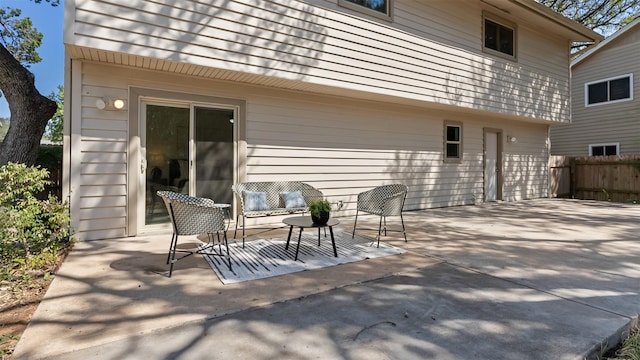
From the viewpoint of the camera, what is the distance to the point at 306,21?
19.1ft

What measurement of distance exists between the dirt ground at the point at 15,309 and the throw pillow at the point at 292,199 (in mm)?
3118

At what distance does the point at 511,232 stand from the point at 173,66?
5964 mm

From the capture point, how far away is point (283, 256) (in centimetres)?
415

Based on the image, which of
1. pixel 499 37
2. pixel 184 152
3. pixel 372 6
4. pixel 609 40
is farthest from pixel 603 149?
pixel 184 152

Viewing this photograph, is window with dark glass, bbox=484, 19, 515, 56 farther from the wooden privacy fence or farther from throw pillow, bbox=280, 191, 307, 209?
throw pillow, bbox=280, 191, 307, 209

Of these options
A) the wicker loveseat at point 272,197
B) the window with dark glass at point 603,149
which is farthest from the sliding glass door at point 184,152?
the window with dark glass at point 603,149

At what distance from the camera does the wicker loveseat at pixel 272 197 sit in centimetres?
507

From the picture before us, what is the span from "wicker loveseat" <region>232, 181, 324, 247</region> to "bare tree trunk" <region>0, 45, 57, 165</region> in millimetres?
3179

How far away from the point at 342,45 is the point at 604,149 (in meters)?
12.9

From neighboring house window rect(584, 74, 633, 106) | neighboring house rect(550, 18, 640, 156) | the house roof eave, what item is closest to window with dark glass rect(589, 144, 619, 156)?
neighboring house rect(550, 18, 640, 156)

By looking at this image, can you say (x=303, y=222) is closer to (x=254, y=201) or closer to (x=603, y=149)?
(x=254, y=201)

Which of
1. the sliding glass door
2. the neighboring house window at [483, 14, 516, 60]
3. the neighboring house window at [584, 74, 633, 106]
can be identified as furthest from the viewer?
the neighboring house window at [584, 74, 633, 106]

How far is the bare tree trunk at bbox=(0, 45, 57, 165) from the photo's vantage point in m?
5.09

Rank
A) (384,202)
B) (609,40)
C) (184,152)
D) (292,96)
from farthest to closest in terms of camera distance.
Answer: (609,40)
(292,96)
(184,152)
(384,202)
